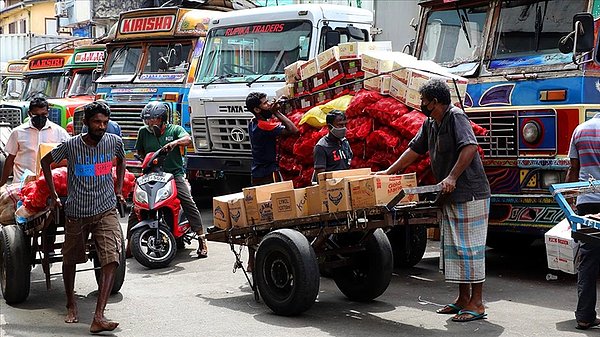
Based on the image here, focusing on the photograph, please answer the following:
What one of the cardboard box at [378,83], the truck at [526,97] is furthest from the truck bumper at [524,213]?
the cardboard box at [378,83]

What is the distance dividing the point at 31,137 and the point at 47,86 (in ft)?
35.9

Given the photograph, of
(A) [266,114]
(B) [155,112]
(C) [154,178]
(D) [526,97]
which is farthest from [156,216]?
(D) [526,97]

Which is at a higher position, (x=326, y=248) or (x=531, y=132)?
(x=531, y=132)

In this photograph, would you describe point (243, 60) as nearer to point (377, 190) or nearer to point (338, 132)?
point (338, 132)

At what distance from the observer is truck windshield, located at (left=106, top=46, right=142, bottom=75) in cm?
→ 1527

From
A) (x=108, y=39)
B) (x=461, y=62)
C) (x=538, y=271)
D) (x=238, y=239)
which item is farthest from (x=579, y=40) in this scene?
(x=108, y=39)

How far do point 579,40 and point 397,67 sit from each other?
1573mm

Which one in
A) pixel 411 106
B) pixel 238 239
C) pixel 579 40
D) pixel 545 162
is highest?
pixel 579 40

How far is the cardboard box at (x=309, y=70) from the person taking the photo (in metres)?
9.22

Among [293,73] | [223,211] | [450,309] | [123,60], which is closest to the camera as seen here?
[450,309]

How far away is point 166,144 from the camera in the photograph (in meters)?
9.88

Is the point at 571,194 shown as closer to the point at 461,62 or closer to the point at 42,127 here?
the point at 461,62

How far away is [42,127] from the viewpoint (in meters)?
9.16

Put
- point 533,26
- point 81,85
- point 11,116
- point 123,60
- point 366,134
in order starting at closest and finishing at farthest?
point 366,134 → point 533,26 → point 123,60 → point 81,85 → point 11,116
